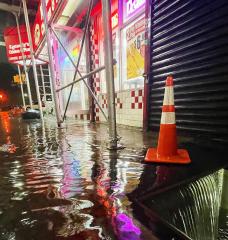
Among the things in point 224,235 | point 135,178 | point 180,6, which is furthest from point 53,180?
point 180,6

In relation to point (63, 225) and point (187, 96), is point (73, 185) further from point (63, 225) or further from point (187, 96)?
point (187, 96)

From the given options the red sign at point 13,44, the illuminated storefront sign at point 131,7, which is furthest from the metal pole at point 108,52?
the red sign at point 13,44

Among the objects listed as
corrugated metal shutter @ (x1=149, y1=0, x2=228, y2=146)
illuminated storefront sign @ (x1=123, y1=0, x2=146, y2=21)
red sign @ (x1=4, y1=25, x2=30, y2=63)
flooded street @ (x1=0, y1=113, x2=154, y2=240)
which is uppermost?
red sign @ (x1=4, y1=25, x2=30, y2=63)

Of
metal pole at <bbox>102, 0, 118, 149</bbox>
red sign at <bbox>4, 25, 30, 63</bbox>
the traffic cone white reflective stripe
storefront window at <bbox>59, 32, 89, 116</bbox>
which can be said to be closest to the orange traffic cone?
the traffic cone white reflective stripe

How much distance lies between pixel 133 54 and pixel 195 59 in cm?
165

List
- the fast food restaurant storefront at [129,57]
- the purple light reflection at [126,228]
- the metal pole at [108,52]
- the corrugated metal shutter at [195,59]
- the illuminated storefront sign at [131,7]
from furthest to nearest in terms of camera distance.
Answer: the fast food restaurant storefront at [129,57] < the illuminated storefront sign at [131,7] < the corrugated metal shutter at [195,59] < the metal pole at [108,52] < the purple light reflection at [126,228]

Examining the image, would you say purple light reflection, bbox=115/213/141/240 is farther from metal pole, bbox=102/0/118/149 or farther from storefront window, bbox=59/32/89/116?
storefront window, bbox=59/32/89/116

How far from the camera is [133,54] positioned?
3512mm

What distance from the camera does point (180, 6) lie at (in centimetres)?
216

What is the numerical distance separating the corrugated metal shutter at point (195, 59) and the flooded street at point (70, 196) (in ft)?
2.59

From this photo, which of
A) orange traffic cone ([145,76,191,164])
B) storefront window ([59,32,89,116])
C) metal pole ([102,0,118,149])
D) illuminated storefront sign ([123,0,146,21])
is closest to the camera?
orange traffic cone ([145,76,191,164])

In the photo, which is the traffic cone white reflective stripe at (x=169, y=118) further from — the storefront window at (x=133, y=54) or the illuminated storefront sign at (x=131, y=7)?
the illuminated storefront sign at (x=131, y=7)

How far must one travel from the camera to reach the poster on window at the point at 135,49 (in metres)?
3.26

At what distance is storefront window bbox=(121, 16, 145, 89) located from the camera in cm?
329
